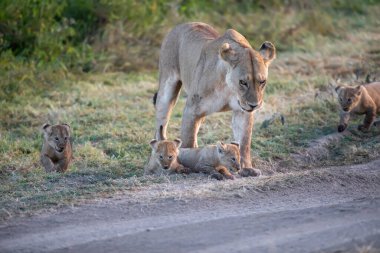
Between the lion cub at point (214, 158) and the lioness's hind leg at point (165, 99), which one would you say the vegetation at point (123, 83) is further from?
the lion cub at point (214, 158)

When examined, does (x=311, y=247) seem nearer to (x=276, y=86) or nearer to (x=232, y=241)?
(x=232, y=241)

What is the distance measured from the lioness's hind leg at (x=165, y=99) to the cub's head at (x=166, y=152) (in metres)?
1.00

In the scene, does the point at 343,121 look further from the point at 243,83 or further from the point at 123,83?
the point at 123,83

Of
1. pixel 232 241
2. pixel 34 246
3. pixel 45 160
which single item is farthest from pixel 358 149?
pixel 34 246

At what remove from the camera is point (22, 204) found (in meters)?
6.67

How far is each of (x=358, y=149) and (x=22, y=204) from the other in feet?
13.2

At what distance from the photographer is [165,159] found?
817cm

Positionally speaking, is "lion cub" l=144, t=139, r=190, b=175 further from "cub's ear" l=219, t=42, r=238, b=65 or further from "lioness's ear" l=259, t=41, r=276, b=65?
"lioness's ear" l=259, t=41, r=276, b=65

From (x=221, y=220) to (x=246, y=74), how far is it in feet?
6.70

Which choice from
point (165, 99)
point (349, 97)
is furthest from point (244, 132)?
point (349, 97)

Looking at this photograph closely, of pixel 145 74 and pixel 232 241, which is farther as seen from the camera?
pixel 145 74

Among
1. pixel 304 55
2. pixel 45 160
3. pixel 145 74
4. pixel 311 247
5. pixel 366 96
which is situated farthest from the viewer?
pixel 304 55

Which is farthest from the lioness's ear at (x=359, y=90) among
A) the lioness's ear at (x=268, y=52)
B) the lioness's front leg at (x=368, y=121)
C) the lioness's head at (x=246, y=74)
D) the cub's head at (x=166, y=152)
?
the cub's head at (x=166, y=152)

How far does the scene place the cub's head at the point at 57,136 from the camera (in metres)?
8.61
